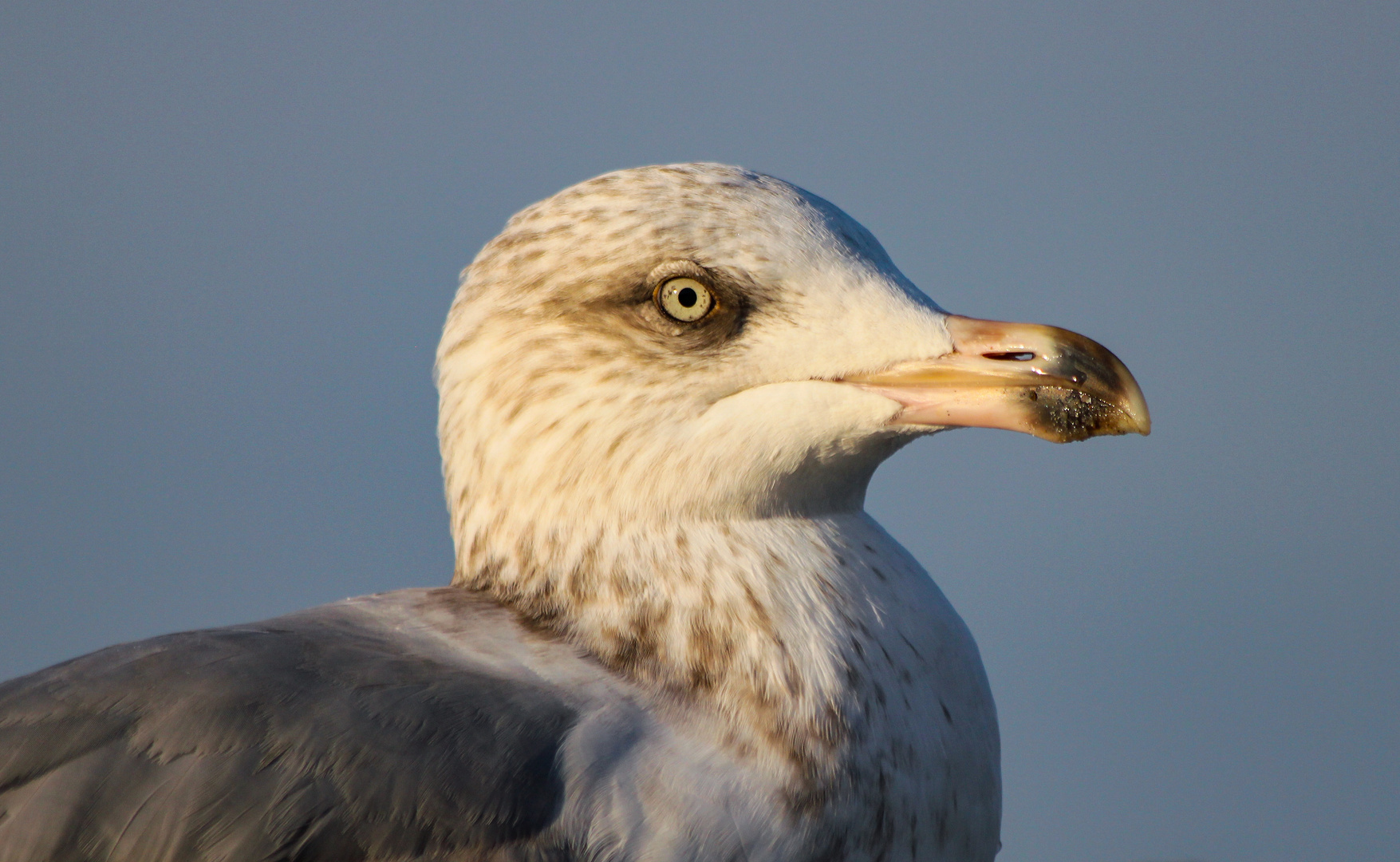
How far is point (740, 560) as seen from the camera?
66.7 inches

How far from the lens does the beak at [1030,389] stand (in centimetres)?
161

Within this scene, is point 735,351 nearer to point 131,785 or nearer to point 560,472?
point 560,472

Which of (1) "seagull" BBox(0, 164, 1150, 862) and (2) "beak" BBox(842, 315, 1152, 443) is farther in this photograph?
(2) "beak" BBox(842, 315, 1152, 443)

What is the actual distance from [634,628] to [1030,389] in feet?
1.85

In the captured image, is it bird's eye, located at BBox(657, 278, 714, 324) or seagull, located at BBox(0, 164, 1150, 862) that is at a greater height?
bird's eye, located at BBox(657, 278, 714, 324)

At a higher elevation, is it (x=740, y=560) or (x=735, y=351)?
(x=735, y=351)

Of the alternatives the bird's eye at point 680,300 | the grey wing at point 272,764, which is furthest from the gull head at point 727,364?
the grey wing at point 272,764

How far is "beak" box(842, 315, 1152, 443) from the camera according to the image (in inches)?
63.5

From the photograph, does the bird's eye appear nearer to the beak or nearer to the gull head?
the gull head

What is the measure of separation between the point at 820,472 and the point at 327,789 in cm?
72

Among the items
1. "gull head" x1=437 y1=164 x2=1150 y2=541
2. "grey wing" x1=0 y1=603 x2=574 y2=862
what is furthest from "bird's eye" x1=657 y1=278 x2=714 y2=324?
"grey wing" x1=0 y1=603 x2=574 y2=862

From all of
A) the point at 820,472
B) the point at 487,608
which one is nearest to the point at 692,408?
the point at 820,472

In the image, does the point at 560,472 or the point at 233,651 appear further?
the point at 560,472

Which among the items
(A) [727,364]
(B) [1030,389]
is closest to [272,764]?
(A) [727,364]
